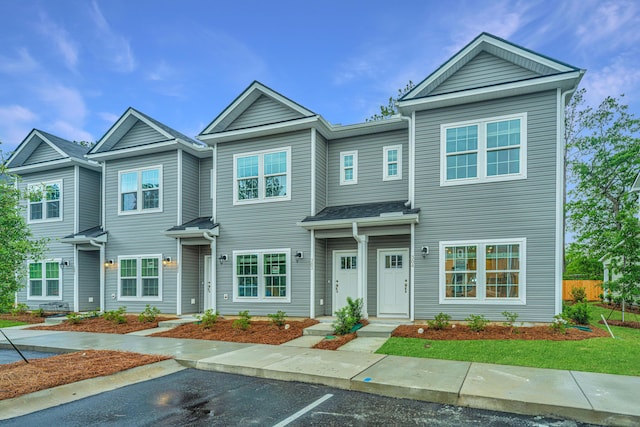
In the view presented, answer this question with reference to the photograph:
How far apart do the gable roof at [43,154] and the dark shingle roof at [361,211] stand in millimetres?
10790

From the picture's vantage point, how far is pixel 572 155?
24.1 m

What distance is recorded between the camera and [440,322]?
934cm

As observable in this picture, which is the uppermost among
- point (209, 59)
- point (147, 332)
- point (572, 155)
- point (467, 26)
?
point (209, 59)

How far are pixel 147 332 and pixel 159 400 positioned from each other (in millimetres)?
6361

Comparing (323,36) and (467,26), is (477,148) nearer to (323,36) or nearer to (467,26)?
(467,26)

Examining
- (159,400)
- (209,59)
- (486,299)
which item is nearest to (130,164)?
(159,400)

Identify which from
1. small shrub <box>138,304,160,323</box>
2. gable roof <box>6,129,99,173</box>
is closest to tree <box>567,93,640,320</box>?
small shrub <box>138,304,160,323</box>

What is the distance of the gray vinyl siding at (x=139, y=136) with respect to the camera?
14.4 metres

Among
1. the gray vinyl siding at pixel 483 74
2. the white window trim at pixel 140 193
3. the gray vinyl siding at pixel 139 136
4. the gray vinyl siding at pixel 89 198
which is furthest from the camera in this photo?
the gray vinyl siding at pixel 89 198

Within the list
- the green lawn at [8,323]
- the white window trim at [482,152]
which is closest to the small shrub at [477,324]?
the white window trim at [482,152]

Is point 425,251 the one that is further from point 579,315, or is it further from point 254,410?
point 254,410

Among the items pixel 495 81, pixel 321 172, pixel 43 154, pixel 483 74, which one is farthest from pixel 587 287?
pixel 43 154

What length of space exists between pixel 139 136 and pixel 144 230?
361 centimetres

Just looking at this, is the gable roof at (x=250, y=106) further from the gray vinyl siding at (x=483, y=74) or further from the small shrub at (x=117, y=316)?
the small shrub at (x=117, y=316)
